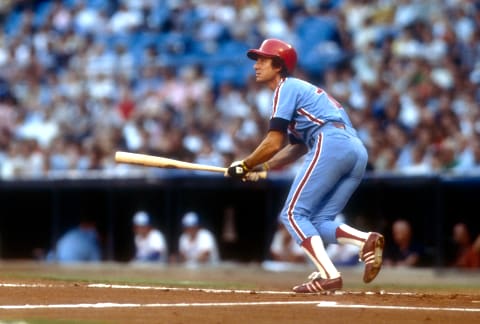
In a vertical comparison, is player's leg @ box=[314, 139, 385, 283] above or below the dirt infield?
above

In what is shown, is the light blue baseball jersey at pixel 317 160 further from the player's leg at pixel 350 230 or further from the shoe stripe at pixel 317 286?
the shoe stripe at pixel 317 286

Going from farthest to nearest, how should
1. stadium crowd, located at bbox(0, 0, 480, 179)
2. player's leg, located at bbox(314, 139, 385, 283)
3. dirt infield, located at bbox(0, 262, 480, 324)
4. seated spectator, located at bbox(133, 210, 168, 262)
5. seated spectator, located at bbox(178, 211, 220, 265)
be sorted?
seated spectator, located at bbox(133, 210, 168, 262) < seated spectator, located at bbox(178, 211, 220, 265) < stadium crowd, located at bbox(0, 0, 480, 179) < player's leg, located at bbox(314, 139, 385, 283) < dirt infield, located at bbox(0, 262, 480, 324)

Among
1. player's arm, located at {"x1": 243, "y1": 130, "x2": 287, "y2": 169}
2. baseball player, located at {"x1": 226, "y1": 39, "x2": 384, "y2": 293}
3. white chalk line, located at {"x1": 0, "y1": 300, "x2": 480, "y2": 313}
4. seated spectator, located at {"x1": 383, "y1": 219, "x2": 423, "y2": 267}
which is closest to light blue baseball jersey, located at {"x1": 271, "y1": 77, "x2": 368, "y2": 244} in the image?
baseball player, located at {"x1": 226, "y1": 39, "x2": 384, "y2": 293}

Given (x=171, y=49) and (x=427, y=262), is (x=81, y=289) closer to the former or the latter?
(x=427, y=262)

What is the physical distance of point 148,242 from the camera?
1548 centimetres

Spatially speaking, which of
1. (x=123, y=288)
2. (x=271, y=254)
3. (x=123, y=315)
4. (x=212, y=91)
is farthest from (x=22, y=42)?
(x=123, y=315)

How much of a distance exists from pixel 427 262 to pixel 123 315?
24.8ft

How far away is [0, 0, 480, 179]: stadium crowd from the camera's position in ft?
47.9

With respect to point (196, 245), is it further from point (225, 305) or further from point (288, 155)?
point (225, 305)

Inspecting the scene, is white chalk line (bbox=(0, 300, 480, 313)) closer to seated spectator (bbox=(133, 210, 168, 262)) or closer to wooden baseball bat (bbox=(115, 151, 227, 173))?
wooden baseball bat (bbox=(115, 151, 227, 173))

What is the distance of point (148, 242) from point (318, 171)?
7434mm

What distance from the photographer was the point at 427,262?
13734mm

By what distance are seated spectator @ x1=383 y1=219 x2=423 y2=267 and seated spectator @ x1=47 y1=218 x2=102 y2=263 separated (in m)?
4.19

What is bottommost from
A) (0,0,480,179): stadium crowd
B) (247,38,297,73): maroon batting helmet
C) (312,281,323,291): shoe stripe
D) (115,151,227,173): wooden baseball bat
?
(312,281,323,291): shoe stripe
